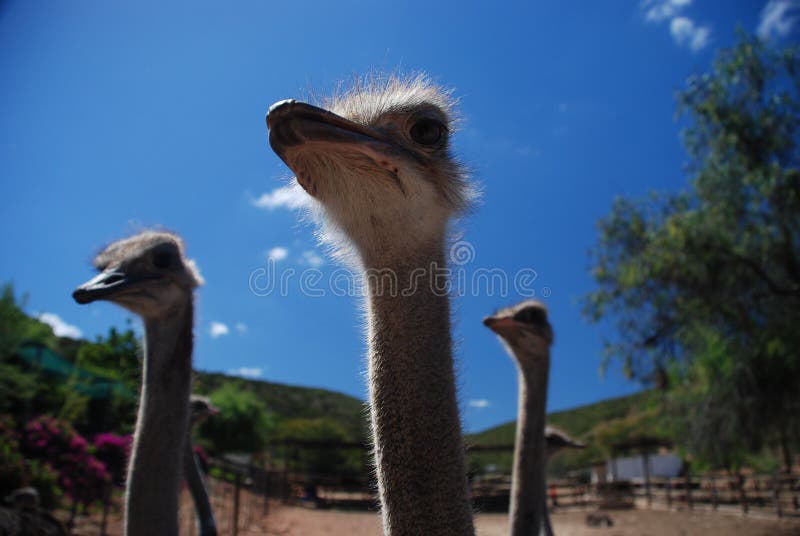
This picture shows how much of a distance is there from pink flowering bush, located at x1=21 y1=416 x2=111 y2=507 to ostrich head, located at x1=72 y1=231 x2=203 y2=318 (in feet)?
18.1

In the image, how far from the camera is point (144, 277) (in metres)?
3.60

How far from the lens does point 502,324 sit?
166 inches

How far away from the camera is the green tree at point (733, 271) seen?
38.7ft

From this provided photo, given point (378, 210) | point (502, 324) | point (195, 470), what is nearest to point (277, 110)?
point (378, 210)

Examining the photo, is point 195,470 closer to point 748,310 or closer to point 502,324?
Answer: point 502,324

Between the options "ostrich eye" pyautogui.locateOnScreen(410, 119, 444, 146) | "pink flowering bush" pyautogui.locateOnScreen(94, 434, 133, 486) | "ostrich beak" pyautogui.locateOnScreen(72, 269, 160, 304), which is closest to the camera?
"ostrich eye" pyautogui.locateOnScreen(410, 119, 444, 146)

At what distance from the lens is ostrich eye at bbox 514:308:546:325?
14.1ft

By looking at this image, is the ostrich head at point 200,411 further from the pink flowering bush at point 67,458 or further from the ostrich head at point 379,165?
the ostrich head at point 379,165

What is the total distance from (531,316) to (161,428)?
239 centimetres

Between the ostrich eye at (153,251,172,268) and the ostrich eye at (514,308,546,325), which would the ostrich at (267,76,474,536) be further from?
the ostrich eye at (514,308,546,325)

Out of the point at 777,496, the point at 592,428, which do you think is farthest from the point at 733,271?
the point at 592,428

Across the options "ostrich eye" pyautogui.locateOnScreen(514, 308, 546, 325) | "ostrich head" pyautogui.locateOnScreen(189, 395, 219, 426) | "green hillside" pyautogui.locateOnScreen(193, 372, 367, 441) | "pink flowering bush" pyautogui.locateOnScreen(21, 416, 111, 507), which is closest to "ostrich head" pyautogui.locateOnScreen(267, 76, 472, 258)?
"ostrich eye" pyautogui.locateOnScreen(514, 308, 546, 325)

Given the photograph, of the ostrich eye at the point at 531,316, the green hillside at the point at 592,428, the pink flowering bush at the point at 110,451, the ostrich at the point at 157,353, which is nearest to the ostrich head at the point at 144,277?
the ostrich at the point at 157,353

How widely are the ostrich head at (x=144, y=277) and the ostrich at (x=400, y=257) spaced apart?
161cm
